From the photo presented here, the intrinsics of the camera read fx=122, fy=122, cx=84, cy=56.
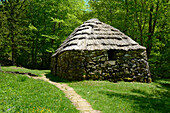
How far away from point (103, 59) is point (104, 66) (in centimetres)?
73

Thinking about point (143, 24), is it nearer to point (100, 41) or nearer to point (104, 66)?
point (100, 41)

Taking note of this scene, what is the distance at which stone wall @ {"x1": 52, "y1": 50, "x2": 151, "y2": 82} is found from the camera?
12.1 m

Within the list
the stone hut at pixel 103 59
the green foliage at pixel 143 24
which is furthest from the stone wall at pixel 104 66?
the green foliage at pixel 143 24

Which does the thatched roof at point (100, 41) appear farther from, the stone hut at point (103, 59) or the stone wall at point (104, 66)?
the stone wall at point (104, 66)

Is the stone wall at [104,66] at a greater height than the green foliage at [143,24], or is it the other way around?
the green foliage at [143,24]

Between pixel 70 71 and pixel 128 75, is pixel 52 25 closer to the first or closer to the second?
pixel 70 71

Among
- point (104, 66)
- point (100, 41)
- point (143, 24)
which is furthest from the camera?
point (143, 24)

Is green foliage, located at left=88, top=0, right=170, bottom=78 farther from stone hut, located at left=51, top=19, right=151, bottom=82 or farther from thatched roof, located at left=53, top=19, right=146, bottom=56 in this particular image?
stone hut, located at left=51, top=19, right=151, bottom=82

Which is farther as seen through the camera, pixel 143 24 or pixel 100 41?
pixel 143 24

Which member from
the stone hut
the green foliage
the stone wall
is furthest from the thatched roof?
the green foliage

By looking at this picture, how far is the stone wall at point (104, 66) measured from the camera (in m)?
12.1

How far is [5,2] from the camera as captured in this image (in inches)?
1046

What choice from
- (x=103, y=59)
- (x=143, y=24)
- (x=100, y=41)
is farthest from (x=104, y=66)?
(x=143, y=24)

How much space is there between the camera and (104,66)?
496 inches
